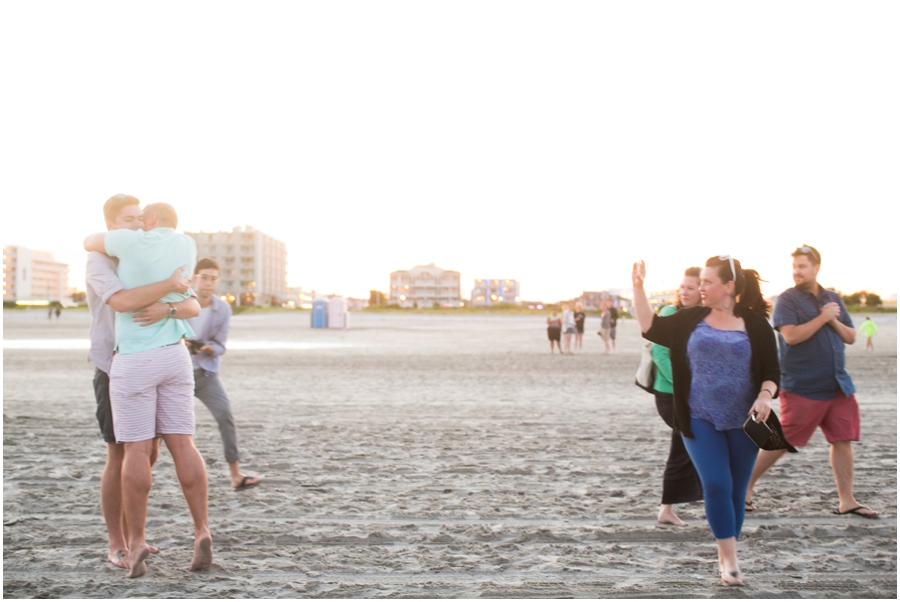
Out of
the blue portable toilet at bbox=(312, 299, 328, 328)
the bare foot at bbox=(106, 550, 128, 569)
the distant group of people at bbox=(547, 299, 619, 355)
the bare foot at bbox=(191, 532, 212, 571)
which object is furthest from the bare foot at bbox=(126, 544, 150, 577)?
the blue portable toilet at bbox=(312, 299, 328, 328)

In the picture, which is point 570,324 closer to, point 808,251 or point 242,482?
point 808,251

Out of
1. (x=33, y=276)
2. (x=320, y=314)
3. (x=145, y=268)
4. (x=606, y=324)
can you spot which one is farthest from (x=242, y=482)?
(x=33, y=276)

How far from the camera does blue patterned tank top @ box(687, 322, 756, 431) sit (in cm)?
314

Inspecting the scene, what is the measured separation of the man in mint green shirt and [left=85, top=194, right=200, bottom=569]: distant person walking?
5cm

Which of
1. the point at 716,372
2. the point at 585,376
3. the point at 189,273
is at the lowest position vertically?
the point at 585,376

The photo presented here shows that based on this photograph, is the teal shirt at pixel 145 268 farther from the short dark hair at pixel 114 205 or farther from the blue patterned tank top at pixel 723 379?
the blue patterned tank top at pixel 723 379

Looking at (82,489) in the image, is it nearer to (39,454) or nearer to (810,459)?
(39,454)

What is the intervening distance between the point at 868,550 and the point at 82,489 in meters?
4.91

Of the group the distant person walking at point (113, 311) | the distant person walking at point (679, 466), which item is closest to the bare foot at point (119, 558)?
the distant person walking at point (113, 311)

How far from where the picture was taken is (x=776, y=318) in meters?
4.33

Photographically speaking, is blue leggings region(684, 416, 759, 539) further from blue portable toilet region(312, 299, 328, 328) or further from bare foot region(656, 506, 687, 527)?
blue portable toilet region(312, 299, 328, 328)

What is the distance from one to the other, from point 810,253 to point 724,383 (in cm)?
162

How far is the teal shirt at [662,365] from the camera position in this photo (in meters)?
3.96

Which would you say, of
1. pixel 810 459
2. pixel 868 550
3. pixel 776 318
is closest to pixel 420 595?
pixel 868 550
